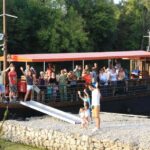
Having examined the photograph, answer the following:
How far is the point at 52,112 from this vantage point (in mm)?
18109

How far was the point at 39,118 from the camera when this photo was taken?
60.4ft

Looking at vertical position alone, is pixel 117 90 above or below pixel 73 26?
below

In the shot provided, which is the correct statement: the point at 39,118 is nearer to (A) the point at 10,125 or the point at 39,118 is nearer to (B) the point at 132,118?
(A) the point at 10,125

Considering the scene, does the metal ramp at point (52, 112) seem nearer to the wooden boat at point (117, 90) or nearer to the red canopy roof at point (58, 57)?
the wooden boat at point (117, 90)

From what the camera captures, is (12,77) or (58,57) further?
(58,57)

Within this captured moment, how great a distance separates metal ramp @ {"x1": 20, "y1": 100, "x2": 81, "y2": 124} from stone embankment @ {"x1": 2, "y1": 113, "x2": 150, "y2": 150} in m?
0.22

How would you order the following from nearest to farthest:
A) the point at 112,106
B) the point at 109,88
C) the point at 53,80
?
the point at 53,80
the point at 109,88
the point at 112,106

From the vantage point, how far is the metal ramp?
1723cm

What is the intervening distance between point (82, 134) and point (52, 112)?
3.91 meters

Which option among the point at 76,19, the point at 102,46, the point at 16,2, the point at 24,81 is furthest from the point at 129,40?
the point at 24,81


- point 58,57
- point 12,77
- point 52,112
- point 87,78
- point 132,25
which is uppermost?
point 132,25

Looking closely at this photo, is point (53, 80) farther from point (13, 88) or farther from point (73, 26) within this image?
point (73, 26)

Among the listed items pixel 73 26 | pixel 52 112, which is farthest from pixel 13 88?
pixel 73 26

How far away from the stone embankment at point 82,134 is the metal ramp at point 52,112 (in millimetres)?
216
